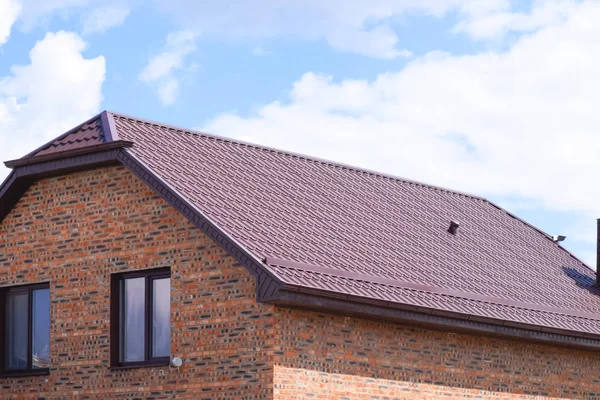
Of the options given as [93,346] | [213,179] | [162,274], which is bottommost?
[93,346]

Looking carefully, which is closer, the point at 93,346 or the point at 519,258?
the point at 93,346

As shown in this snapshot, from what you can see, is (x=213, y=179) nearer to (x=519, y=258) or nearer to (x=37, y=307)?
(x=37, y=307)

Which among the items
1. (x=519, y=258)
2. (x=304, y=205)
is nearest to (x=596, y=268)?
(x=519, y=258)

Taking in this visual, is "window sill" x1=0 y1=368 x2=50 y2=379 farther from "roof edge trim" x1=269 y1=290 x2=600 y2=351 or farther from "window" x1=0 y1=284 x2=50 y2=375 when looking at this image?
"roof edge trim" x1=269 y1=290 x2=600 y2=351

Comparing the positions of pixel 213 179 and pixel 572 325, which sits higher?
pixel 213 179

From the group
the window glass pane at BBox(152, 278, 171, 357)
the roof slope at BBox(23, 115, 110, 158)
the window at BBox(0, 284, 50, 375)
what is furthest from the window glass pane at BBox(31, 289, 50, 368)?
the roof slope at BBox(23, 115, 110, 158)

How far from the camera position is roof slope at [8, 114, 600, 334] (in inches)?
676

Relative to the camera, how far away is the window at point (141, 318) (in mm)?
17219

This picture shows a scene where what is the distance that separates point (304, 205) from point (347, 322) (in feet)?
11.7

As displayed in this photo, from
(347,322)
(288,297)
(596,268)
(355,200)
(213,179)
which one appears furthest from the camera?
(596,268)

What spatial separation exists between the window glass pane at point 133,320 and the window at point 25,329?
1606mm

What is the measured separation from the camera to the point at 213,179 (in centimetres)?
1881

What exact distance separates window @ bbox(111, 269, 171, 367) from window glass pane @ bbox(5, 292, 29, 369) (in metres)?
2.08

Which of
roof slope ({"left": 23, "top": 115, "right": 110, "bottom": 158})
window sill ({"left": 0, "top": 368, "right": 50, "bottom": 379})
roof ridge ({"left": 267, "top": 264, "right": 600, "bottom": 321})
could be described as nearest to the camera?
roof ridge ({"left": 267, "top": 264, "right": 600, "bottom": 321})
